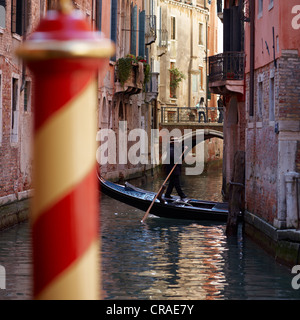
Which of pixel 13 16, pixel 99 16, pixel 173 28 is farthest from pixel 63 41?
pixel 173 28

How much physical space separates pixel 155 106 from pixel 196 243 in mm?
23881

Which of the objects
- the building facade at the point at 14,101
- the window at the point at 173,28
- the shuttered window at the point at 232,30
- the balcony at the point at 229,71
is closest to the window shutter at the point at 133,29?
the shuttered window at the point at 232,30

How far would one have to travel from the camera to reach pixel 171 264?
10.8m

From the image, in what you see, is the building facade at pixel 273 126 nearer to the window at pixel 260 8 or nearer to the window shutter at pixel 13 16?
the window at pixel 260 8

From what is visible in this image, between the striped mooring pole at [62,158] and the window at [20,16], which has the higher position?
the window at [20,16]

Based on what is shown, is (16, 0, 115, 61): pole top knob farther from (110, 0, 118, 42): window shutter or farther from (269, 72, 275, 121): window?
(110, 0, 118, 42): window shutter

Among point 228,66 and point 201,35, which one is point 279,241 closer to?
point 228,66

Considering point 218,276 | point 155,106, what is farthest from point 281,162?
point 155,106

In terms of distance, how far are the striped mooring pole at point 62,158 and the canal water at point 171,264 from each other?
686 cm

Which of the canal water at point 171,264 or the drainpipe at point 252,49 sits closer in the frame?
the canal water at point 171,264

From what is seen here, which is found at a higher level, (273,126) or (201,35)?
(201,35)

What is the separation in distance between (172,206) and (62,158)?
15.0 metres

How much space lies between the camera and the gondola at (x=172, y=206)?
16031 mm

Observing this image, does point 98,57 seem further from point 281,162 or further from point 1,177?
point 1,177
